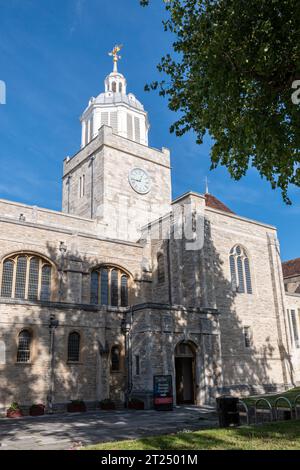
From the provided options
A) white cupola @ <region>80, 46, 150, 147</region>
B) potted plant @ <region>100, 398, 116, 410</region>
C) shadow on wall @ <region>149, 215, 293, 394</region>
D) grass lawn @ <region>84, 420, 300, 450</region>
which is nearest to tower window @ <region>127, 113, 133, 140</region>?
white cupola @ <region>80, 46, 150, 147</region>

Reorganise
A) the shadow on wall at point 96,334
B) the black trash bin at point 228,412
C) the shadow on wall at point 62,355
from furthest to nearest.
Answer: the shadow on wall at point 96,334, the shadow on wall at point 62,355, the black trash bin at point 228,412

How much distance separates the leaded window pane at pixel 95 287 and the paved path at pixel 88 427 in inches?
302

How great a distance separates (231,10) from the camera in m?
12.7

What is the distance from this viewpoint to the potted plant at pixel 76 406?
65.1ft

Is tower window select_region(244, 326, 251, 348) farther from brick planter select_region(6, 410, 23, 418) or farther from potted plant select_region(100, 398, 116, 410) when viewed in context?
brick planter select_region(6, 410, 23, 418)

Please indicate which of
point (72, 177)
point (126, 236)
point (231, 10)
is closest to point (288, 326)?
point (126, 236)

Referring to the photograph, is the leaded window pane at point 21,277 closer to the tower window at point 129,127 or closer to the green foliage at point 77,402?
the green foliage at point 77,402

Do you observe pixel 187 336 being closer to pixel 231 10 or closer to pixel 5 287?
pixel 5 287

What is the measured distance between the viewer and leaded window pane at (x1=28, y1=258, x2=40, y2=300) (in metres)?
23.9

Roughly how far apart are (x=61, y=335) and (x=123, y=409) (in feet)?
16.3

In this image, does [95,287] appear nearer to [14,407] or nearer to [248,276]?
[14,407]

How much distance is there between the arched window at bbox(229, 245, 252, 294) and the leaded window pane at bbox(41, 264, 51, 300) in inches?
479

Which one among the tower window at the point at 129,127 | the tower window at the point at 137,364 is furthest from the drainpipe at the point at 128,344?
the tower window at the point at 129,127

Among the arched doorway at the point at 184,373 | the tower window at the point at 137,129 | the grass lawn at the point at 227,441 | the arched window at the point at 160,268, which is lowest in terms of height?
the grass lawn at the point at 227,441
